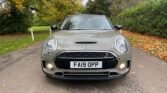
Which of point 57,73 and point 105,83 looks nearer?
point 57,73

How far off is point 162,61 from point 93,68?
12.3ft

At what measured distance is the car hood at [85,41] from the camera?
5.18 metres

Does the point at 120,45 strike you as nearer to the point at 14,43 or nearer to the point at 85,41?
the point at 85,41

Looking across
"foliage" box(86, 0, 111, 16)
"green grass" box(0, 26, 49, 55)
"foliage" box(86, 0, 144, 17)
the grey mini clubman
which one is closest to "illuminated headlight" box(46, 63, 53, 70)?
the grey mini clubman

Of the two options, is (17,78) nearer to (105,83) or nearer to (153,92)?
(105,83)

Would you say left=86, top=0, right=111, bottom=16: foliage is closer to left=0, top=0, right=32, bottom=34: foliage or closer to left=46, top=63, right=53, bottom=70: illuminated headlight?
left=0, top=0, right=32, bottom=34: foliage

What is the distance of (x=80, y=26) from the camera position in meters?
6.75

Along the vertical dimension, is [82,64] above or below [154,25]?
above

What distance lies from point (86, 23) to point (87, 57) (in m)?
1.94

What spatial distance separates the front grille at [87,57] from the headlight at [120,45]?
25cm

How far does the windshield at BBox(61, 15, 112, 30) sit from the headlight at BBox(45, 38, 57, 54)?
1.28m

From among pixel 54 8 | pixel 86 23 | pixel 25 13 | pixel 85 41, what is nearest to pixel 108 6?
pixel 54 8

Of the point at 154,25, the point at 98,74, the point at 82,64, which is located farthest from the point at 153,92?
the point at 154,25

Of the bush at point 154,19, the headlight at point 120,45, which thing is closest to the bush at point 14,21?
the bush at point 154,19
